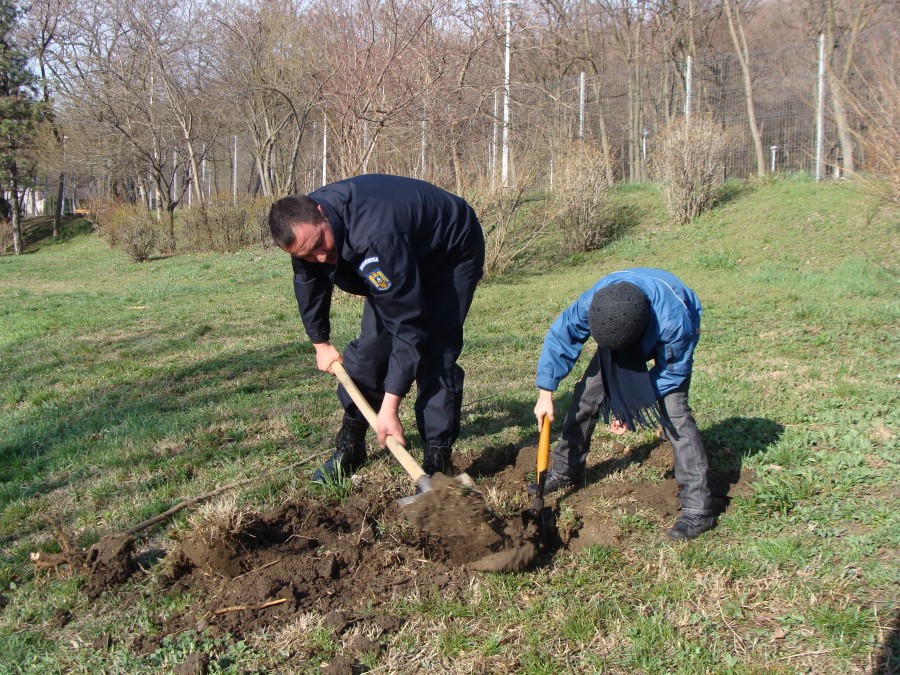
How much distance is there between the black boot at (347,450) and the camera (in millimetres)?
3877

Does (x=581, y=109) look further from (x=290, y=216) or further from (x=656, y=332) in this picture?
(x=290, y=216)

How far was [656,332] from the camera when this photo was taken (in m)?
3.09

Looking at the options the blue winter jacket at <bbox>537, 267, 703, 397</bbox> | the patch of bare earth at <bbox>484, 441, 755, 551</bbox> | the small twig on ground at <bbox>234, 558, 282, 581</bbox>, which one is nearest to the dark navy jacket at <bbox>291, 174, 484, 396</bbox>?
the blue winter jacket at <bbox>537, 267, 703, 397</bbox>

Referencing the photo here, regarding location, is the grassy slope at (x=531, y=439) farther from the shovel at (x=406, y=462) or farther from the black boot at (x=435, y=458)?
the black boot at (x=435, y=458)

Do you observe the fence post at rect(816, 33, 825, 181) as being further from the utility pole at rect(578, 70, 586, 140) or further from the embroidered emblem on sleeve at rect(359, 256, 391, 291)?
the embroidered emblem on sleeve at rect(359, 256, 391, 291)

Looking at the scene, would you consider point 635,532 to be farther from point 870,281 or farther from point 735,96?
point 735,96

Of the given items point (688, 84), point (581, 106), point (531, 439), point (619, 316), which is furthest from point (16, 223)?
point (619, 316)

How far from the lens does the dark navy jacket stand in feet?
9.51

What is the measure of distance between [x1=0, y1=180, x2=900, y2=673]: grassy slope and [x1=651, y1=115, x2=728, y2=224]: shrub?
2.81m

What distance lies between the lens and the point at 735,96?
15.8 meters

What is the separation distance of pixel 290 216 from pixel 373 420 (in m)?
1.00

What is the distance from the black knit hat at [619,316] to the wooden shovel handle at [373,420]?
0.98 m

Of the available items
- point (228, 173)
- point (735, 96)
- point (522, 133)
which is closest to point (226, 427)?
point (522, 133)

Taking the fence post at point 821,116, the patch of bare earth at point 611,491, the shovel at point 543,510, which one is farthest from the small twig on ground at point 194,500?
the fence post at point 821,116
